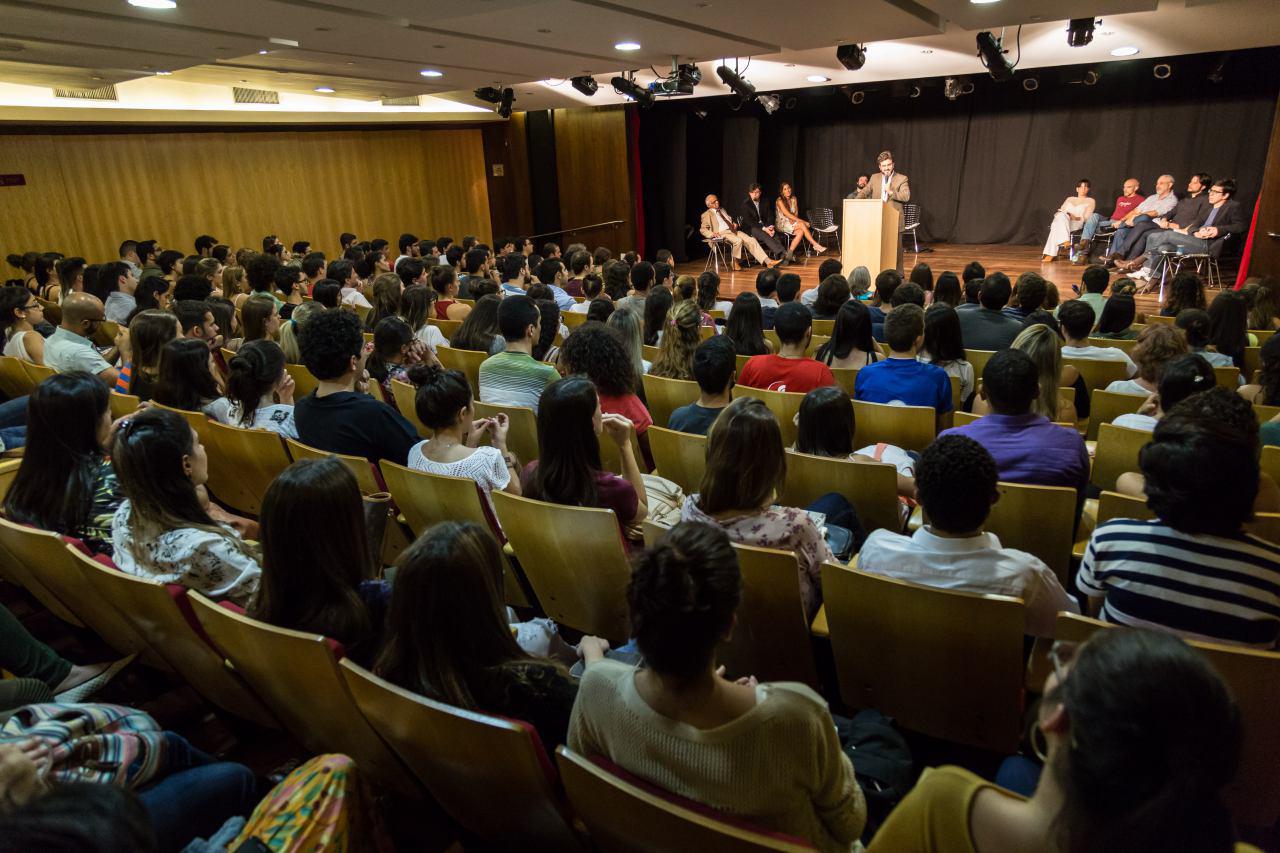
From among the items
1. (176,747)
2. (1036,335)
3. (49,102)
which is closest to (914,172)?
(1036,335)

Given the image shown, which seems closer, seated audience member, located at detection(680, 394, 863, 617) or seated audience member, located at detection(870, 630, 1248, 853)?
seated audience member, located at detection(870, 630, 1248, 853)

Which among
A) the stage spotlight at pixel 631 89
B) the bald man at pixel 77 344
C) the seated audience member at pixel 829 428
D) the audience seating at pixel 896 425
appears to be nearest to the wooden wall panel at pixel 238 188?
the stage spotlight at pixel 631 89

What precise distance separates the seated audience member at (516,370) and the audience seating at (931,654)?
224 centimetres

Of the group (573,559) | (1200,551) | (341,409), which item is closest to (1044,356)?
(1200,551)

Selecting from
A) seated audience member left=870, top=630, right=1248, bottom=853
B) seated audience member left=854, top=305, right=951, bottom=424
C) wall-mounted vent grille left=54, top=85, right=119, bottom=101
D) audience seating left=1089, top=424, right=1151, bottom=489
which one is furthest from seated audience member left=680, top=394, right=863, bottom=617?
wall-mounted vent grille left=54, top=85, right=119, bottom=101

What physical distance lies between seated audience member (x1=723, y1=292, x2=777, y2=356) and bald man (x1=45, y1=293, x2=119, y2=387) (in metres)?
3.76

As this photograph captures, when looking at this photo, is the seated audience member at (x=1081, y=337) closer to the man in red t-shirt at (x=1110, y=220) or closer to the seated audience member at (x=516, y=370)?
the seated audience member at (x=516, y=370)

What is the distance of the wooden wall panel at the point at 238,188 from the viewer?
9594 mm

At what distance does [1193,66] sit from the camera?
11031 millimetres

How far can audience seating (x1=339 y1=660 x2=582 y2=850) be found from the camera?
1.37 metres

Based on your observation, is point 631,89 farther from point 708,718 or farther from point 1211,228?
point 708,718

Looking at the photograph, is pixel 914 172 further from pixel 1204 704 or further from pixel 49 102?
pixel 1204 704

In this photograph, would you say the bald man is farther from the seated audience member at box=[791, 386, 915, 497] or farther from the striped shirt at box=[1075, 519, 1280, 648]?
the striped shirt at box=[1075, 519, 1280, 648]

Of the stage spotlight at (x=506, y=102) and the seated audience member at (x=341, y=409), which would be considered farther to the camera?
the stage spotlight at (x=506, y=102)
